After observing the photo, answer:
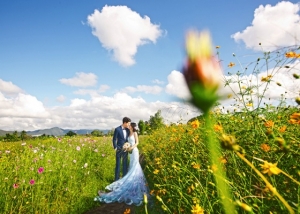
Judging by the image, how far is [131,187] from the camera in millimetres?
6398

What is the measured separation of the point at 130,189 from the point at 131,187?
77mm

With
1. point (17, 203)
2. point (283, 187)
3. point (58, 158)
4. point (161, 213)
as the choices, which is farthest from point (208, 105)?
point (58, 158)

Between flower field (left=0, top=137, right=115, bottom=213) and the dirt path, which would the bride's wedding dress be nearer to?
the dirt path

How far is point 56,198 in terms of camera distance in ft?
15.5

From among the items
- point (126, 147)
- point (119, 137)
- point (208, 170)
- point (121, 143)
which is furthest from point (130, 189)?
point (208, 170)

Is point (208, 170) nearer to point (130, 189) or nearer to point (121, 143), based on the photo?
point (130, 189)

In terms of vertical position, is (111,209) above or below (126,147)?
below

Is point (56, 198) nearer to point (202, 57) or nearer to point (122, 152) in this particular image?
point (122, 152)

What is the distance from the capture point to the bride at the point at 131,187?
5.67m

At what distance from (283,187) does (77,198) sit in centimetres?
387

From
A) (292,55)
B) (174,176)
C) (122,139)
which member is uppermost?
(292,55)

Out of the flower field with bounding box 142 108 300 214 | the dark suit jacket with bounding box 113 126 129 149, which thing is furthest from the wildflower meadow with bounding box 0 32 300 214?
the dark suit jacket with bounding box 113 126 129 149

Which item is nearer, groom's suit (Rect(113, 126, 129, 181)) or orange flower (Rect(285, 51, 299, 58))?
orange flower (Rect(285, 51, 299, 58))

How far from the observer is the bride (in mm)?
5668
